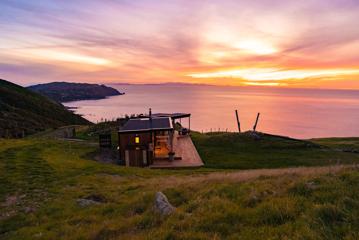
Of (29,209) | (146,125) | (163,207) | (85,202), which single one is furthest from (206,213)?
(146,125)

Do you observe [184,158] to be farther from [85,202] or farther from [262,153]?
[85,202]

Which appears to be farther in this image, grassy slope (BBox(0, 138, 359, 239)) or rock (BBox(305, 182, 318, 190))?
rock (BBox(305, 182, 318, 190))

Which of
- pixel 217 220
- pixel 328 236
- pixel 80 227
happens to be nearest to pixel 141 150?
pixel 80 227

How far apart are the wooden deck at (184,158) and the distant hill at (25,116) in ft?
145

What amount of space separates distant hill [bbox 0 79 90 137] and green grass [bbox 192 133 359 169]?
1939 inches

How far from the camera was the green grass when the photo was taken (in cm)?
2791

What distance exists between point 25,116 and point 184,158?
78524mm

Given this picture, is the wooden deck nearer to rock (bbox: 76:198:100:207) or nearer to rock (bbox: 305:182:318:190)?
rock (bbox: 76:198:100:207)

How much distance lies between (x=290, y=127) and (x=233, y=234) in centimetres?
12657

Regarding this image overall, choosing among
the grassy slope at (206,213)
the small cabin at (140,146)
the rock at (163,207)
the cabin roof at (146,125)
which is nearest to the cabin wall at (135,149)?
the small cabin at (140,146)

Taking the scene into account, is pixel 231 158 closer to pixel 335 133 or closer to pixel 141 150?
pixel 141 150

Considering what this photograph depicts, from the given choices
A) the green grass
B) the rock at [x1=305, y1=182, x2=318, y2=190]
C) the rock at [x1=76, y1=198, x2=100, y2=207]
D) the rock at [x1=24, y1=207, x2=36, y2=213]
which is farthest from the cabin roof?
the rock at [x1=305, y1=182, x2=318, y2=190]

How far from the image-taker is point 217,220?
21.5 feet

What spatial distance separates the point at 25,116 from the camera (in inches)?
3445
